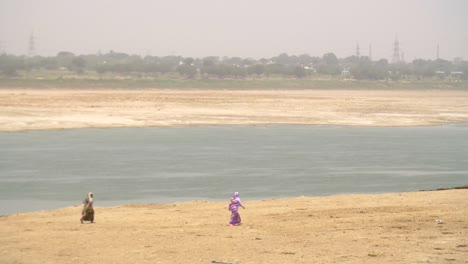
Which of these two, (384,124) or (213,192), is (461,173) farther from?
(384,124)

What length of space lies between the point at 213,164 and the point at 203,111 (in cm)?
2613

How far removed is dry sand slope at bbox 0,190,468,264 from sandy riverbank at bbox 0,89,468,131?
93.7 ft

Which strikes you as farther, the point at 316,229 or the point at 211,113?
the point at 211,113

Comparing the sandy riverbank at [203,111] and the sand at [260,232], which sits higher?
the sand at [260,232]

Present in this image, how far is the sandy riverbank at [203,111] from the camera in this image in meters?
50.8

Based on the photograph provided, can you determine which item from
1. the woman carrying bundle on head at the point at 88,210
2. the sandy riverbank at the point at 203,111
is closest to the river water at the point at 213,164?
the sandy riverbank at the point at 203,111

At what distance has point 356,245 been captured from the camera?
15109 mm

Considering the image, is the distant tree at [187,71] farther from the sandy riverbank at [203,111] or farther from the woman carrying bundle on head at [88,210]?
the woman carrying bundle on head at [88,210]

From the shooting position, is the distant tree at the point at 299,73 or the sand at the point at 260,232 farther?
the distant tree at the point at 299,73

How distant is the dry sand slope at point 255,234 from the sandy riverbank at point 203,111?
2857 centimetres

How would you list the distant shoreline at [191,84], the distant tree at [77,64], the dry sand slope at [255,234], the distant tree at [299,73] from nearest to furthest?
the dry sand slope at [255,234]
the distant shoreline at [191,84]
the distant tree at [77,64]
the distant tree at [299,73]

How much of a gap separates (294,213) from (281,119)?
3791 cm

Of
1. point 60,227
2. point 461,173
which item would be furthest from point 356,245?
point 461,173

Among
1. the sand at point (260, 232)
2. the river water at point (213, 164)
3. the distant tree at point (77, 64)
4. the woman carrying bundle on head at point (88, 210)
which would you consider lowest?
the river water at point (213, 164)
